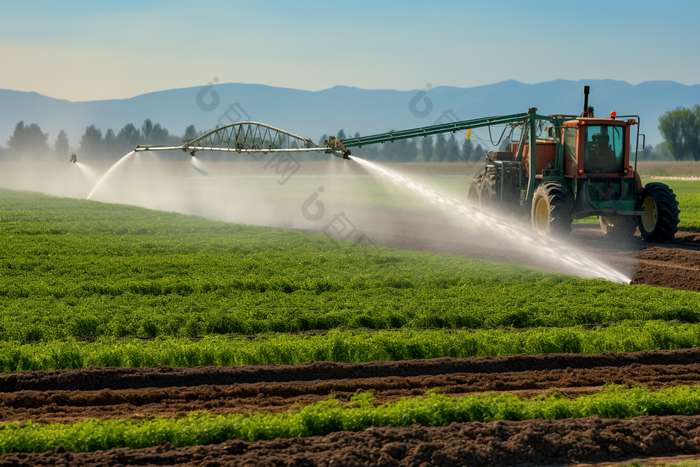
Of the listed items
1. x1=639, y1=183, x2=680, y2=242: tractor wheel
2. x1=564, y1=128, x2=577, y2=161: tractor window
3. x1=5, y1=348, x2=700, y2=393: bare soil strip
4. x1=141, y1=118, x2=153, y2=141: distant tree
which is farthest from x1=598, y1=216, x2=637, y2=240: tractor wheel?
x1=141, y1=118, x2=153, y2=141: distant tree

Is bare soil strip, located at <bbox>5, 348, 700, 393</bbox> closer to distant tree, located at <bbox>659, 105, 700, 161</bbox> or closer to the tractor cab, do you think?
the tractor cab

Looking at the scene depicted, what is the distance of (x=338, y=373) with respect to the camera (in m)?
8.42

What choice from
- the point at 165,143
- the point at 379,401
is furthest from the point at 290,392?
the point at 165,143

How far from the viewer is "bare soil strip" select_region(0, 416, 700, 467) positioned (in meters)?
5.68

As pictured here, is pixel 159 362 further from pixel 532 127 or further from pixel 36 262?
pixel 532 127

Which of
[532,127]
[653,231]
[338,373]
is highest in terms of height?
[532,127]

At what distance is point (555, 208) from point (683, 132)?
124 m

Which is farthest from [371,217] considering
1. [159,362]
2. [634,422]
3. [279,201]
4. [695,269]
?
[634,422]

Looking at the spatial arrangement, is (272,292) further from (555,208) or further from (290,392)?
(555,208)

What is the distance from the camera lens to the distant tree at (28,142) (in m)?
149

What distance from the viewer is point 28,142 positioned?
497ft

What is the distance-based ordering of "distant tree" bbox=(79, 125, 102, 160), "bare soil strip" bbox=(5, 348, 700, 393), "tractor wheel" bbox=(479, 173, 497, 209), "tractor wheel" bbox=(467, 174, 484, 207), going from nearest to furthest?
"bare soil strip" bbox=(5, 348, 700, 393)
"tractor wheel" bbox=(479, 173, 497, 209)
"tractor wheel" bbox=(467, 174, 484, 207)
"distant tree" bbox=(79, 125, 102, 160)

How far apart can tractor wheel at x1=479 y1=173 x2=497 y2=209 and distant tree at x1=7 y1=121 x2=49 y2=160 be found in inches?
5809

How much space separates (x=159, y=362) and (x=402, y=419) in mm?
3992
